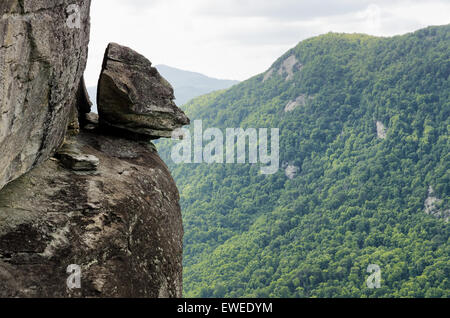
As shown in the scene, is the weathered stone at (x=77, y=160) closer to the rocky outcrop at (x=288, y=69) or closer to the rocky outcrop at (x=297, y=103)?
the rocky outcrop at (x=297, y=103)

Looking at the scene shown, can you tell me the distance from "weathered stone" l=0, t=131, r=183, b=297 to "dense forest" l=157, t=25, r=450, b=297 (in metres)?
81.2

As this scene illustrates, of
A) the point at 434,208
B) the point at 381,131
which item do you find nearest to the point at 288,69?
the point at 381,131

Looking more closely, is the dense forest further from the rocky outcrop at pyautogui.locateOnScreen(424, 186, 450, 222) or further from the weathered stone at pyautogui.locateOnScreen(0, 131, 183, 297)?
the weathered stone at pyautogui.locateOnScreen(0, 131, 183, 297)

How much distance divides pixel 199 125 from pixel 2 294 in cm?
16667

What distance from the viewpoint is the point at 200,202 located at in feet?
477

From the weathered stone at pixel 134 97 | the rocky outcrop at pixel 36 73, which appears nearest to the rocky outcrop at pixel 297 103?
the weathered stone at pixel 134 97

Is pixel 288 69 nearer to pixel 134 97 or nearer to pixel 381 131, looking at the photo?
pixel 381 131

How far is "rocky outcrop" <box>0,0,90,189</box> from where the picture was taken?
26.9 ft

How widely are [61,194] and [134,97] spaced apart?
12.7 feet

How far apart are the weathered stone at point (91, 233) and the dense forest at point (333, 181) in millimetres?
81195

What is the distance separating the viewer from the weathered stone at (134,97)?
1342 centimetres

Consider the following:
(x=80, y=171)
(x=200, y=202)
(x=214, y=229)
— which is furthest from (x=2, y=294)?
(x=200, y=202)

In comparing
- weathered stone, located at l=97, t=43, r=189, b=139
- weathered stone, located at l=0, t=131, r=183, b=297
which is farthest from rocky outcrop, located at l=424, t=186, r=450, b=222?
weathered stone, located at l=0, t=131, r=183, b=297

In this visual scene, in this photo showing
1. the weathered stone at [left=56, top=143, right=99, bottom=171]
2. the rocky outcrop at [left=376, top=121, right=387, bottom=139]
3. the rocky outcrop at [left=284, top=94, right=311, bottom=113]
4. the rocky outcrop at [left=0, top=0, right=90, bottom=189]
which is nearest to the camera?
the rocky outcrop at [left=0, top=0, right=90, bottom=189]
